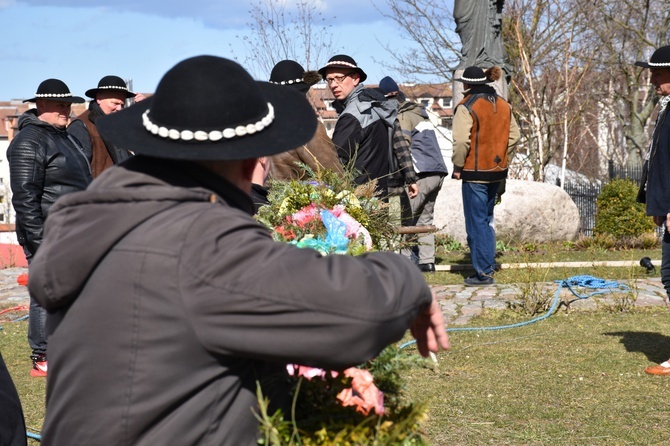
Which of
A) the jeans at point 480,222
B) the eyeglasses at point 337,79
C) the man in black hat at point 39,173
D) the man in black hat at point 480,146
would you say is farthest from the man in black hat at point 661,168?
the man in black hat at point 39,173

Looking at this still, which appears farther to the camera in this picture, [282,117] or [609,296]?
[609,296]

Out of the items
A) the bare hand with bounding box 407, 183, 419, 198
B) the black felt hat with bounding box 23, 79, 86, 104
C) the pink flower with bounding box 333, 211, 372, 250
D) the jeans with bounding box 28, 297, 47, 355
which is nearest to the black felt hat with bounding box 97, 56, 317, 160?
the pink flower with bounding box 333, 211, 372, 250

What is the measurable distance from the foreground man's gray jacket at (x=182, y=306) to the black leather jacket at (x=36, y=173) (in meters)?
4.92

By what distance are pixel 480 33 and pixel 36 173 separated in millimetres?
9561

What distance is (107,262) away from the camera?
6.76 ft

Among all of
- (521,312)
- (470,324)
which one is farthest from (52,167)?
(521,312)

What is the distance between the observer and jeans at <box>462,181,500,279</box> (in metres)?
10.6

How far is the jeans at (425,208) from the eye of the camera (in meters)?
11.9

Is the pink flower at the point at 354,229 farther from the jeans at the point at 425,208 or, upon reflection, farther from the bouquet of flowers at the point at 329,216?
the jeans at the point at 425,208

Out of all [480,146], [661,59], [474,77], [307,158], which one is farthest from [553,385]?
[474,77]

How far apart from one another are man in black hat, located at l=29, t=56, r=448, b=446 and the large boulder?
45.6 feet

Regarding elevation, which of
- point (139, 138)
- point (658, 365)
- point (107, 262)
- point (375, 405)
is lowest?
point (658, 365)

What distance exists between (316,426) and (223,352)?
16.1 inches

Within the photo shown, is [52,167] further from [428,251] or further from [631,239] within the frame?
[631,239]
